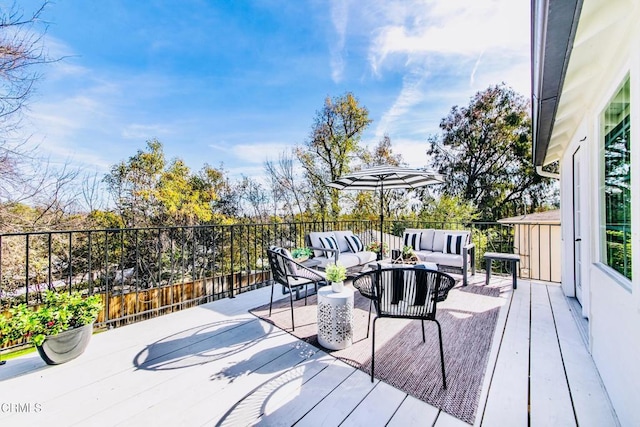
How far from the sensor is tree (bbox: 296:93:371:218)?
1127 centimetres

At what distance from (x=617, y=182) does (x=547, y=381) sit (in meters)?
1.52

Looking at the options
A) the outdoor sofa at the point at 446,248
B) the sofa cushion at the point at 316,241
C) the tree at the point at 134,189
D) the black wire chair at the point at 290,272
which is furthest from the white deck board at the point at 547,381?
the tree at the point at 134,189

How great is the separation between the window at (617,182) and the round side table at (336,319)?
75.5 inches

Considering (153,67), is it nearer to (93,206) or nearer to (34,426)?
(93,206)

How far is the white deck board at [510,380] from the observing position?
5.20ft

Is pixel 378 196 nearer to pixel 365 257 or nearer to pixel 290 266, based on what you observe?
pixel 365 257

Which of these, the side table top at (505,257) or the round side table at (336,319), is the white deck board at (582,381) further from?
the round side table at (336,319)

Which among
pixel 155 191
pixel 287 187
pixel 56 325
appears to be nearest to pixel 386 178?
pixel 56 325

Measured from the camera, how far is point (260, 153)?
465 inches

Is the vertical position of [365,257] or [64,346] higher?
[365,257]

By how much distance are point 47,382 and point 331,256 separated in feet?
12.0

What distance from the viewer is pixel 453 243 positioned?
5109 mm

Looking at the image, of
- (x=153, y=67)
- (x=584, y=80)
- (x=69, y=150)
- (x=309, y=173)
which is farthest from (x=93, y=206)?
(x=584, y=80)

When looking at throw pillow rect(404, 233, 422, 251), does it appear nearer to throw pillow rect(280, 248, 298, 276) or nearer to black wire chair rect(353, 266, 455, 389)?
throw pillow rect(280, 248, 298, 276)
